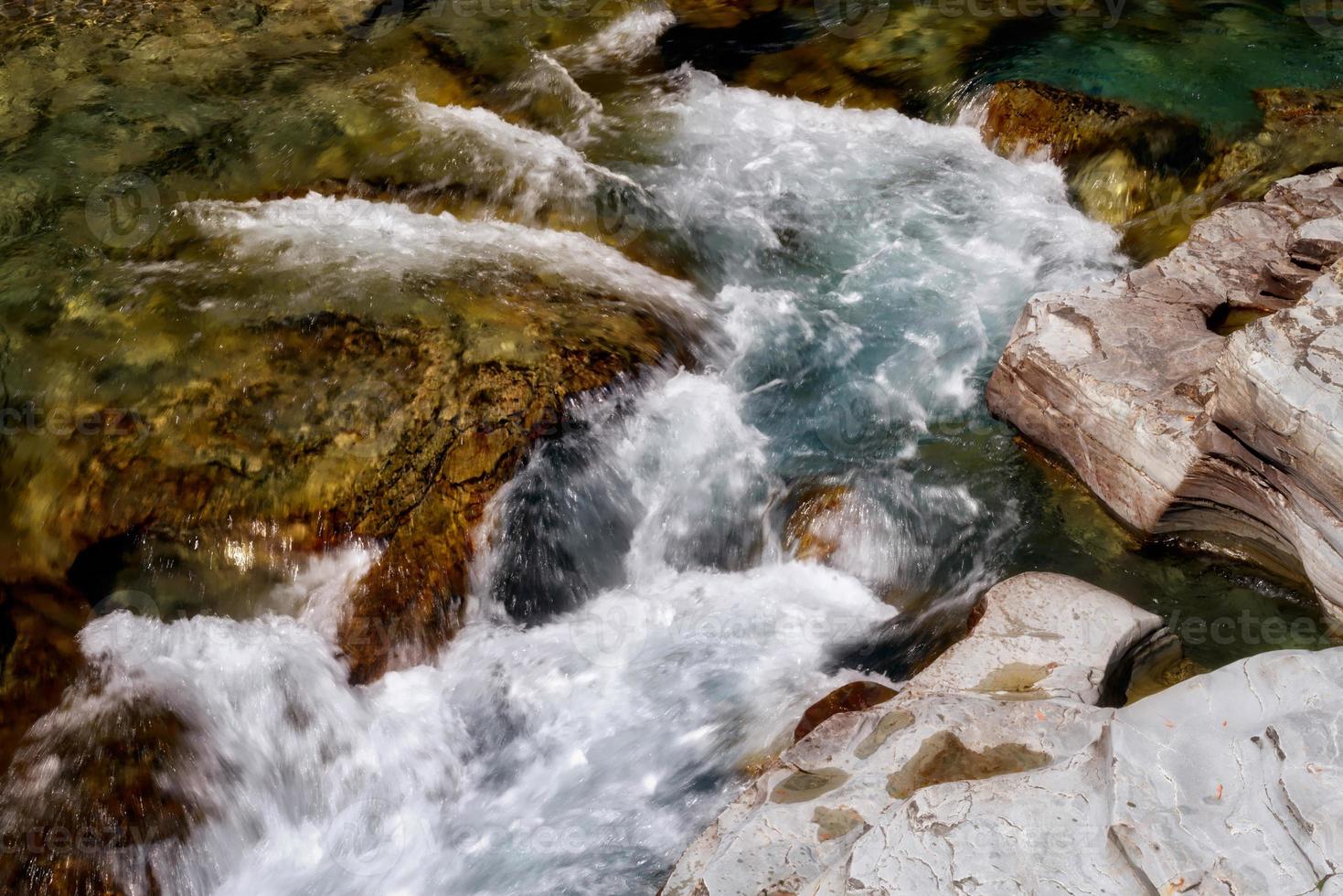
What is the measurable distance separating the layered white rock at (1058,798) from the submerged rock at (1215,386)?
3.95 ft

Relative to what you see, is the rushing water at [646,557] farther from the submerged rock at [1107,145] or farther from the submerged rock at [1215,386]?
the submerged rock at [1215,386]

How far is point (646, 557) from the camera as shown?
5422 mm

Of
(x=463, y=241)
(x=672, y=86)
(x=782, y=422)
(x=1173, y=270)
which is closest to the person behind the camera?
(x=1173, y=270)

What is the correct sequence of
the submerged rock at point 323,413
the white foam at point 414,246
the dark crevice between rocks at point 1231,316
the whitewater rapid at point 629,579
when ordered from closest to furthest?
1. the whitewater rapid at point 629,579
2. the submerged rock at point 323,413
3. the dark crevice between rocks at point 1231,316
4. the white foam at point 414,246

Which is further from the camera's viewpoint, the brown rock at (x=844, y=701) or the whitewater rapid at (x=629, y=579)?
the whitewater rapid at (x=629, y=579)

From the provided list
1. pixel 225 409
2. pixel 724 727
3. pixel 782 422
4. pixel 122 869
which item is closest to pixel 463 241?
pixel 225 409

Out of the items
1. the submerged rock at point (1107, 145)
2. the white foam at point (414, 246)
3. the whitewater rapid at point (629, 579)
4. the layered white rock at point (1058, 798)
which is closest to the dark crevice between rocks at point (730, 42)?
the whitewater rapid at point (629, 579)

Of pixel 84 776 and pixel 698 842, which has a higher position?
pixel 698 842

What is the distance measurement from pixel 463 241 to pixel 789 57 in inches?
142

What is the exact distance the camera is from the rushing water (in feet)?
14.8

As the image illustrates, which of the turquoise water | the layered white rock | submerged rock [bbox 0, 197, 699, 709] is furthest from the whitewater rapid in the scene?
the layered white rock

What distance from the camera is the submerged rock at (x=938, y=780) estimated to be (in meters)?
2.94

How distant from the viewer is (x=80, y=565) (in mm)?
4863

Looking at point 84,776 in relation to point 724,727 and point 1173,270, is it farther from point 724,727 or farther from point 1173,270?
point 1173,270
